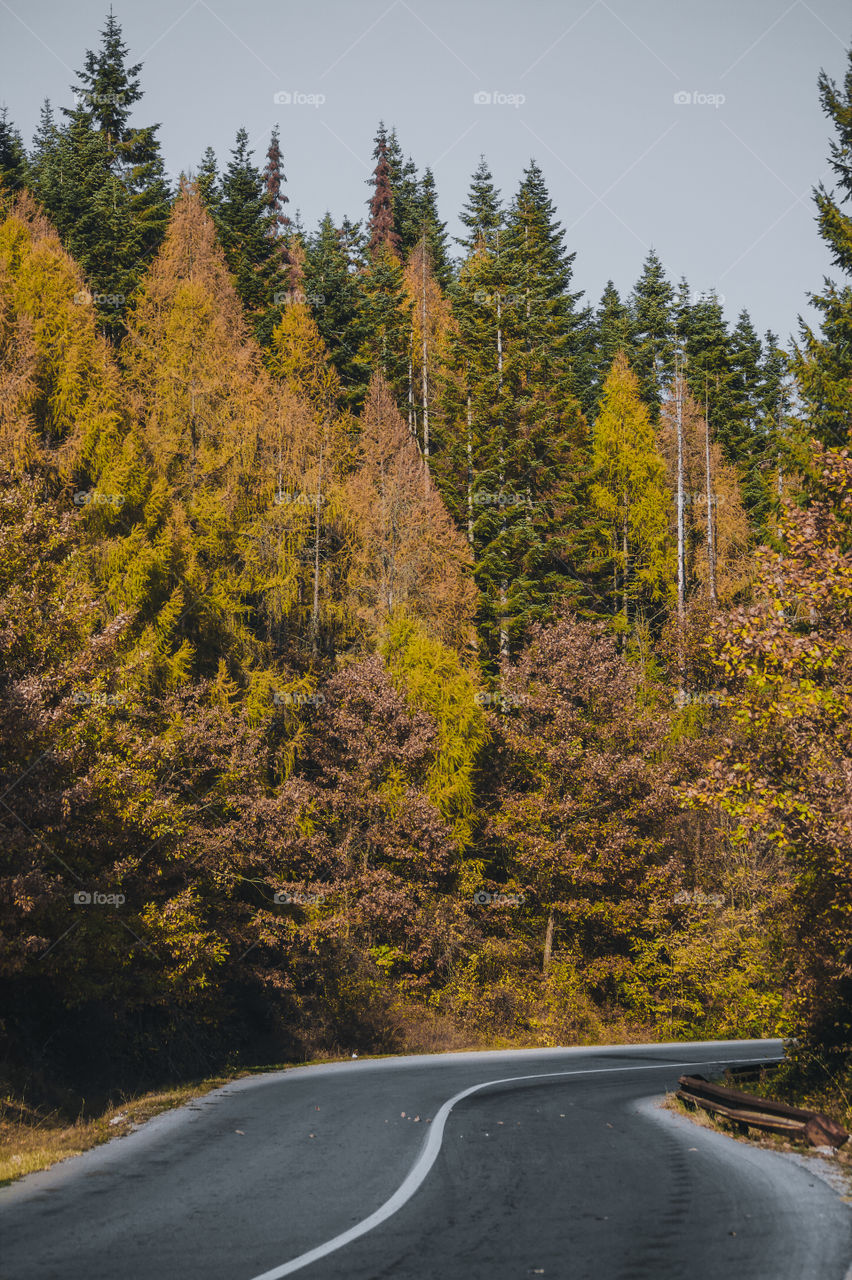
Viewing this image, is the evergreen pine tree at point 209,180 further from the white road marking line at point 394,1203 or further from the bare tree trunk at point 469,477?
the white road marking line at point 394,1203

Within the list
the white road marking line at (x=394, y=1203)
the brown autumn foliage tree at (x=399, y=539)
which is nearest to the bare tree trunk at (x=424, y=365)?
the brown autumn foliage tree at (x=399, y=539)

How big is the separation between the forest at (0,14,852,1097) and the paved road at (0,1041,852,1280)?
4.05 metres

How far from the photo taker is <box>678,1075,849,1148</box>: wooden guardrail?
1033 cm

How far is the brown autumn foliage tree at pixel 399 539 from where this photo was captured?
1346 inches

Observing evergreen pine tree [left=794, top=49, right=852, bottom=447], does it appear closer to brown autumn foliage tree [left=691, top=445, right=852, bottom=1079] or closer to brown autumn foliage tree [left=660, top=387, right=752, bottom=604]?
brown autumn foliage tree [left=691, top=445, right=852, bottom=1079]

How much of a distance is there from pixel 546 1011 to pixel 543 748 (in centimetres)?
855

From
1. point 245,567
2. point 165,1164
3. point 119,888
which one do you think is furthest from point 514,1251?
point 245,567

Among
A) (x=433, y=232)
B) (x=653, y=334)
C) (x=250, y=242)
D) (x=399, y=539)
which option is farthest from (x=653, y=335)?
(x=399, y=539)

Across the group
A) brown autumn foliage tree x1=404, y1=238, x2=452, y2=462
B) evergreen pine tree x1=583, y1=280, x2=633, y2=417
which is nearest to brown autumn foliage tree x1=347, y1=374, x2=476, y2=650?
brown autumn foliage tree x1=404, y1=238, x2=452, y2=462

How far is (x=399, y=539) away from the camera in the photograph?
35.0 m

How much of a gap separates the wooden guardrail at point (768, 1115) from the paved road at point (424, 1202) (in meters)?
0.38

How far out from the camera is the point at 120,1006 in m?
19.4

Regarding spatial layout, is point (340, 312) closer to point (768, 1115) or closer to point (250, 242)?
point (250, 242)

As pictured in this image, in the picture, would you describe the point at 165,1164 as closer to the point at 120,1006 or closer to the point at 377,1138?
the point at 377,1138
